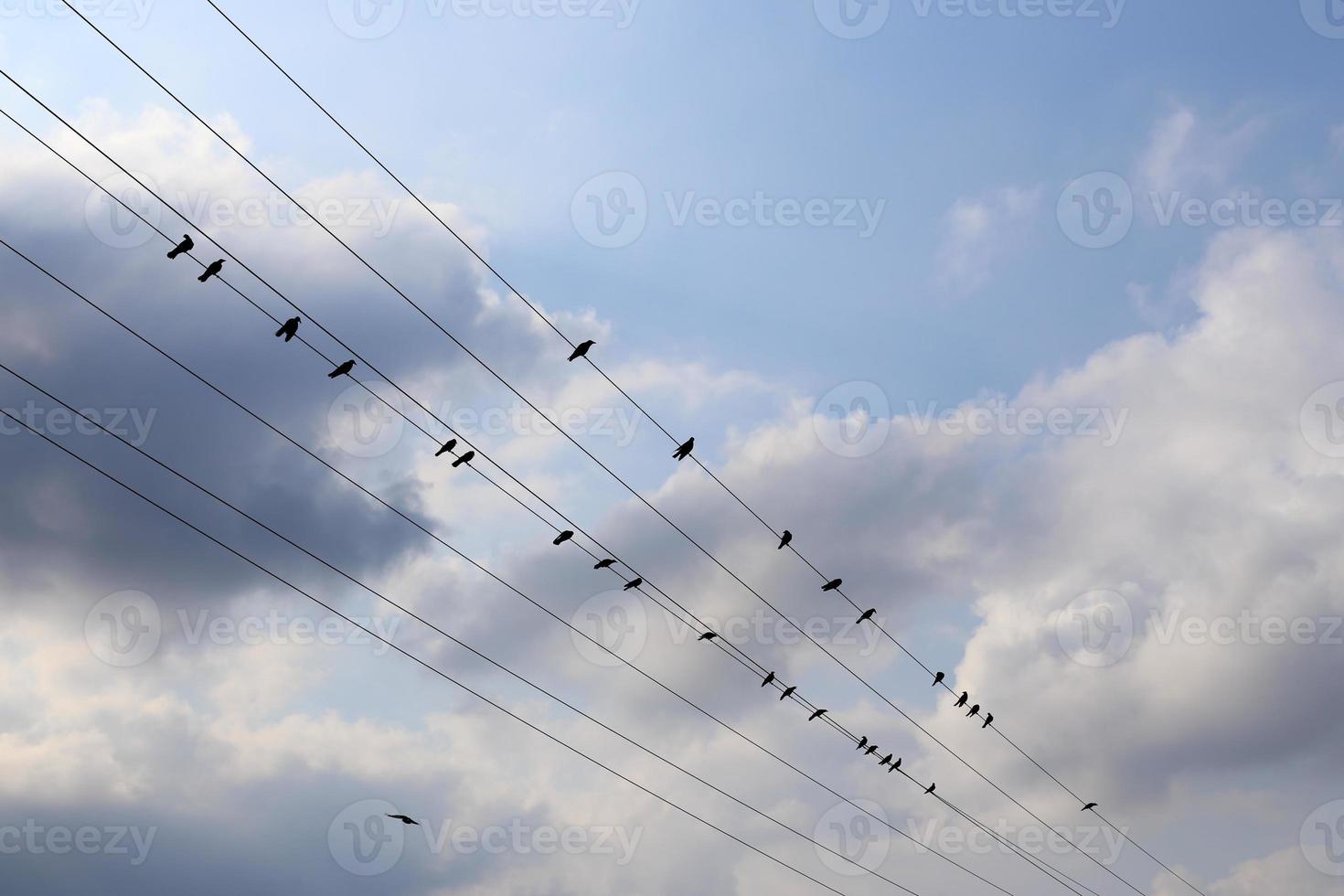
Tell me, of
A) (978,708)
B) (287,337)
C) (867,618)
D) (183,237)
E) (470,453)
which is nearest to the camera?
(183,237)

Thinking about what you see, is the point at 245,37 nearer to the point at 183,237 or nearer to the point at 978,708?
the point at 183,237

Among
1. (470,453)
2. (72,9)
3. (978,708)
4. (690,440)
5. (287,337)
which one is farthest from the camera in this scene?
(978,708)

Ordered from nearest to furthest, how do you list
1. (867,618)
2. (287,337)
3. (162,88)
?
1. (162,88)
2. (287,337)
3. (867,618)

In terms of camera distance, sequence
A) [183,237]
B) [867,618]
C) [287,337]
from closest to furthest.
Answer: [183,237] → [287,337] → [867,618]

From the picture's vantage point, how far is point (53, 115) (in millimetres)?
19000

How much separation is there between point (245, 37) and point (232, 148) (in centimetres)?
185

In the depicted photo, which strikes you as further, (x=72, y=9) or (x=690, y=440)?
(x=690, y=440)

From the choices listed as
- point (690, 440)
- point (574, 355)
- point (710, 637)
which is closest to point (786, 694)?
point (710, 637)

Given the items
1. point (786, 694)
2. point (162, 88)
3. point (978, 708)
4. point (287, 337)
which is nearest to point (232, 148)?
point (162, 88)

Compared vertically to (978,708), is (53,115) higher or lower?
lower

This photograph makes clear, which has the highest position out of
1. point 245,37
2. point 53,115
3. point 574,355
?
point 574,355

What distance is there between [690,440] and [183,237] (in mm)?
19074

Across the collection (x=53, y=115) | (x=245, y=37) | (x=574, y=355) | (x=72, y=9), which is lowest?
(x=53, y=115)

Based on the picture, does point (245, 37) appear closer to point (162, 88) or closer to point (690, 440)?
point (162, 88)
